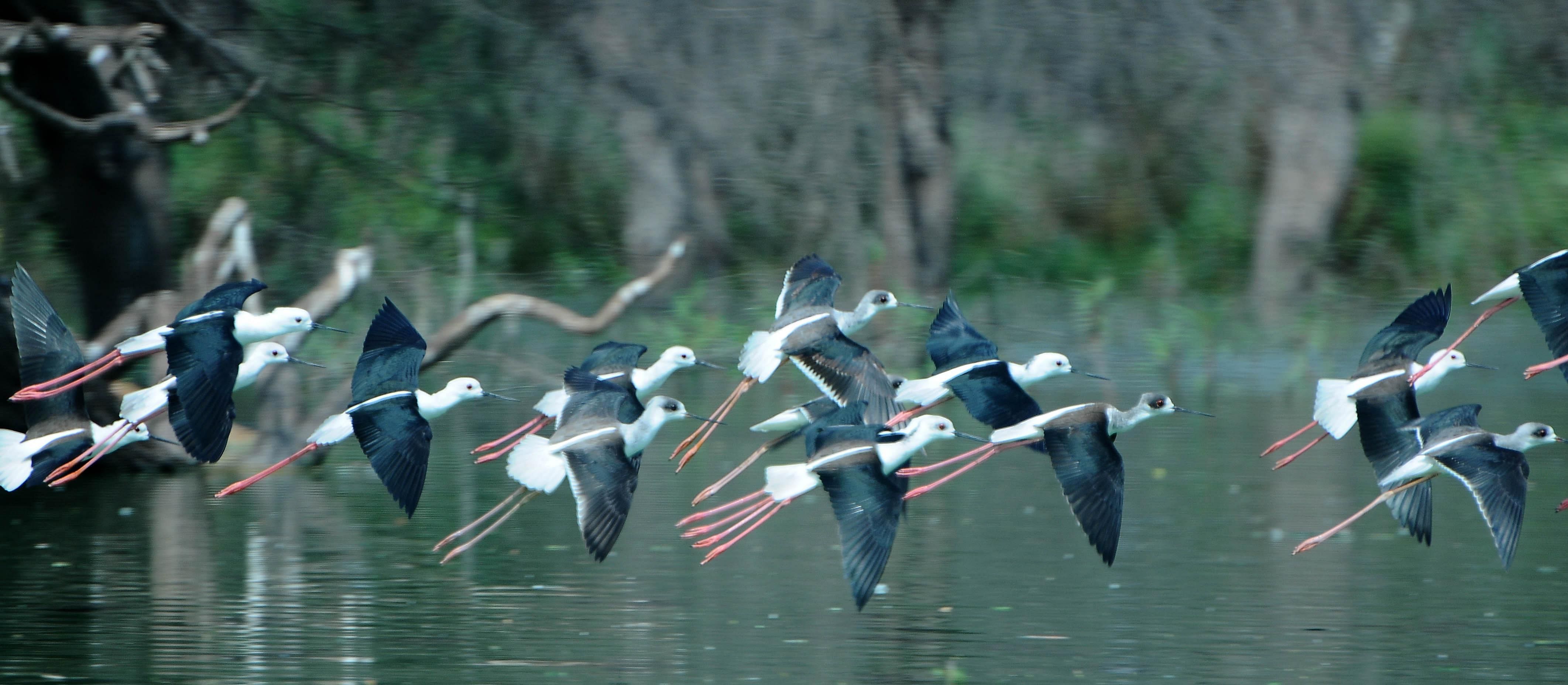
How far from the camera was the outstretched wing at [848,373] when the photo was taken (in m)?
7.66

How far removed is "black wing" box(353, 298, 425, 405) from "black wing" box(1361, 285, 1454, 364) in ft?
10.8

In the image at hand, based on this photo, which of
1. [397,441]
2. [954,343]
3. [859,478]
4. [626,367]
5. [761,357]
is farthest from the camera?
[954,343]

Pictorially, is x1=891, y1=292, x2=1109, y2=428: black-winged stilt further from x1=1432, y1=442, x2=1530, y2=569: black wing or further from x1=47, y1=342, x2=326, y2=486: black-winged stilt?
x1=47, y1=342, x2=326, y2=486: black-winged stilt

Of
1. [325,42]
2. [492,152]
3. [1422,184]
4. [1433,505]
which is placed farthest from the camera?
[1422,184]

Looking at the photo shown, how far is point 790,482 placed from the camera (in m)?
6.95

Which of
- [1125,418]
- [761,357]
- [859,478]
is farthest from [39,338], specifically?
[1125,418]

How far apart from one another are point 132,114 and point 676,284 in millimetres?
5683

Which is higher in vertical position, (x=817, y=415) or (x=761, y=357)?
(x=761, y=357)

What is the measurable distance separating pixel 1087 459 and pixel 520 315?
5325 mm

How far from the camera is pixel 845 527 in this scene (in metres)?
6.71

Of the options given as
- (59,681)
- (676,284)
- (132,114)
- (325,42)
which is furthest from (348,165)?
(59,681)

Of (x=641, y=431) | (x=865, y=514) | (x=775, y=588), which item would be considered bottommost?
(x=775, y=588)

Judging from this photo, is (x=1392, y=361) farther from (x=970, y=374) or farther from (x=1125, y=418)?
(x=970, y=374)

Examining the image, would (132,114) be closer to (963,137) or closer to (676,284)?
(676,284)
